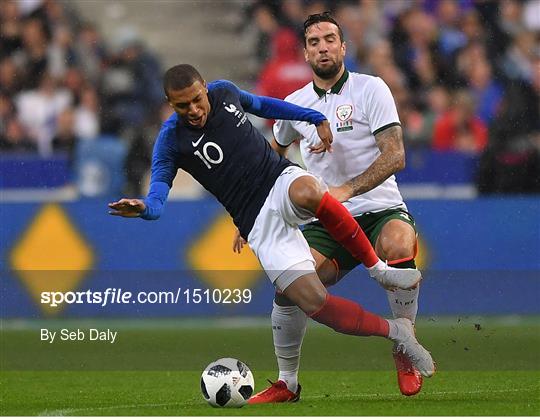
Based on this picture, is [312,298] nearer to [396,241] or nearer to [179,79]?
[396,241]

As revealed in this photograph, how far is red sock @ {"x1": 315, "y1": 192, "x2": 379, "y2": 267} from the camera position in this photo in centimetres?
651

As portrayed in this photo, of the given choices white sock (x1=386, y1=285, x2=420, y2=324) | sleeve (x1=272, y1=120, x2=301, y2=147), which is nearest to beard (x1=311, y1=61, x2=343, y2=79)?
sleeve (x1=272, y1=120, x2=301, y2=147)

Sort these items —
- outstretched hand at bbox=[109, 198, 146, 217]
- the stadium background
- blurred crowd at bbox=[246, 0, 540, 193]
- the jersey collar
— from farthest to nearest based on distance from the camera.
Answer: blurred crowd at bbox=[246, 0, 540, 193] < the stadium background < the jersey collar < outstretched hand at bbox=[109, 198, 146, 217]

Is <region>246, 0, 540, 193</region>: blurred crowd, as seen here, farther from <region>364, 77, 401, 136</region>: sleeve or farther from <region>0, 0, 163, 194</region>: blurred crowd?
<region>364, 77, 401, 136</region>: sleeve

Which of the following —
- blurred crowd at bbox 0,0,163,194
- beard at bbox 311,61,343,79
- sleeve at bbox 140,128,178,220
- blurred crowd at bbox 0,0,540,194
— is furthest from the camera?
blurred crowd at bbox 0,0,163,194

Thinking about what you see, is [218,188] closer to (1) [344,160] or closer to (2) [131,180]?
(1) [344,160]

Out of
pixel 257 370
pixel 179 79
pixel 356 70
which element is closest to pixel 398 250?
pixel 179 79

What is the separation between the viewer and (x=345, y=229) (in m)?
6.56

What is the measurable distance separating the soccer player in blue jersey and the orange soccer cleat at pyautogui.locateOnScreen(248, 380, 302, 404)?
1.87ft

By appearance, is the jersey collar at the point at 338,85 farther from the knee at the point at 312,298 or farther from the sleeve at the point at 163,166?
the knee at the point at 312,298

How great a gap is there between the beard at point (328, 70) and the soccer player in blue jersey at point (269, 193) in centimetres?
47

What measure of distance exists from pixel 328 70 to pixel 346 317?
1520 mm

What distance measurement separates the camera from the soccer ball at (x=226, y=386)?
21.0 ft

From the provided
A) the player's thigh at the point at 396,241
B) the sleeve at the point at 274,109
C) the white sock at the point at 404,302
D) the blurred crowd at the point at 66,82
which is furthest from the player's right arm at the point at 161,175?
the blurred crowd at the point at 66,82
